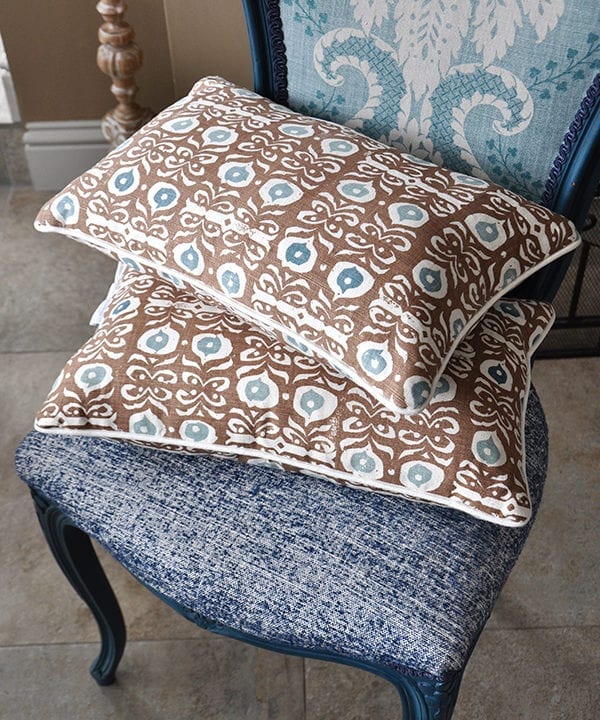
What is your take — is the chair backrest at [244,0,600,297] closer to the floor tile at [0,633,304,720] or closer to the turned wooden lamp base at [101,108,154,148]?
the floor tile at [0,633,304,720]

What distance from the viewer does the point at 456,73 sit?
3.03ft

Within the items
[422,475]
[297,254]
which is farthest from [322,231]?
[422,475]

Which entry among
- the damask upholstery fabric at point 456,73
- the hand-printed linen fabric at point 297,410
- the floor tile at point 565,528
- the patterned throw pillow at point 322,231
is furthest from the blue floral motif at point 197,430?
the floor tile at point 565,528

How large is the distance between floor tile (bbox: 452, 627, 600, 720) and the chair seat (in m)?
0.41

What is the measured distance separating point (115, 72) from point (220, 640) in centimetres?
105

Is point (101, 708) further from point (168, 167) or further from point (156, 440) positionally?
point (168, 167)

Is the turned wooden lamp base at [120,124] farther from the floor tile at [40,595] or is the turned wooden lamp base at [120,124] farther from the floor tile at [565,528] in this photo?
the floor tile at [565,528]

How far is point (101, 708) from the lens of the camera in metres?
1.16

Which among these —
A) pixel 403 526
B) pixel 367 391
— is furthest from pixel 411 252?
pixel 403 526

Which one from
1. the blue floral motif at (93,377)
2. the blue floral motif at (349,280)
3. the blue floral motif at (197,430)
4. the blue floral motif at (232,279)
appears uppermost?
the blue floral motif at (349,280)

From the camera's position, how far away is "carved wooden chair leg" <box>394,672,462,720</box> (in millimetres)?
780

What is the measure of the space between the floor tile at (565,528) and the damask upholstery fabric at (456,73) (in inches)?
23.9

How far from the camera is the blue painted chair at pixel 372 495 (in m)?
0.80

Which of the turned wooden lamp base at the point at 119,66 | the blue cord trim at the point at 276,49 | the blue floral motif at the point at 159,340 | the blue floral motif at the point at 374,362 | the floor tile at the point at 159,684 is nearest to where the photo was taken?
the blue floral motif at the point at 374,362
